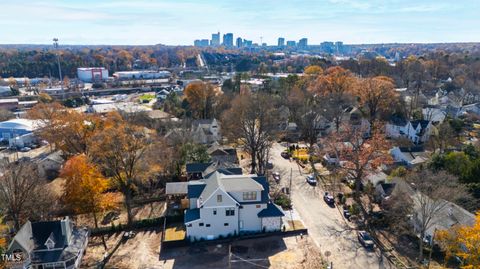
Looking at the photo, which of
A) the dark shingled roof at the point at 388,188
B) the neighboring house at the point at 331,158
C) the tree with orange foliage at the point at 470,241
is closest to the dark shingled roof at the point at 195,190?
the dark shingled roof at the point at 388,188

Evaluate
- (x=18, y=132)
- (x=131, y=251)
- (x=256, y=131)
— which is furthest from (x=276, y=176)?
(x=18, y=132)

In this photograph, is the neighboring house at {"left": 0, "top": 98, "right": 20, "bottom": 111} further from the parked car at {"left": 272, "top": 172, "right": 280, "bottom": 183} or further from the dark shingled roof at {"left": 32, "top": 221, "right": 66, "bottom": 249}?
the parked car at {"left": 272, "top": 172, "right": 280, "bottom": 183}

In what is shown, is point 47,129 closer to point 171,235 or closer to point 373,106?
point 171,235

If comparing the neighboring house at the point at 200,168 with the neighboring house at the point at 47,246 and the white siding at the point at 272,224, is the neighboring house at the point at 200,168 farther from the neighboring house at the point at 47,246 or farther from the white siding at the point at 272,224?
the neighboring house at the point at 47,246

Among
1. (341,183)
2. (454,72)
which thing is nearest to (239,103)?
(341,183)

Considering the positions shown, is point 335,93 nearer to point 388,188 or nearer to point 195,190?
point 388,188


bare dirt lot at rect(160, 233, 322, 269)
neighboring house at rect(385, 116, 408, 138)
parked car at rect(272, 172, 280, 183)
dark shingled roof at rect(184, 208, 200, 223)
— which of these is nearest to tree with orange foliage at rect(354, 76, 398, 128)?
neighboring house at rect(385, 116, 408, 138)
